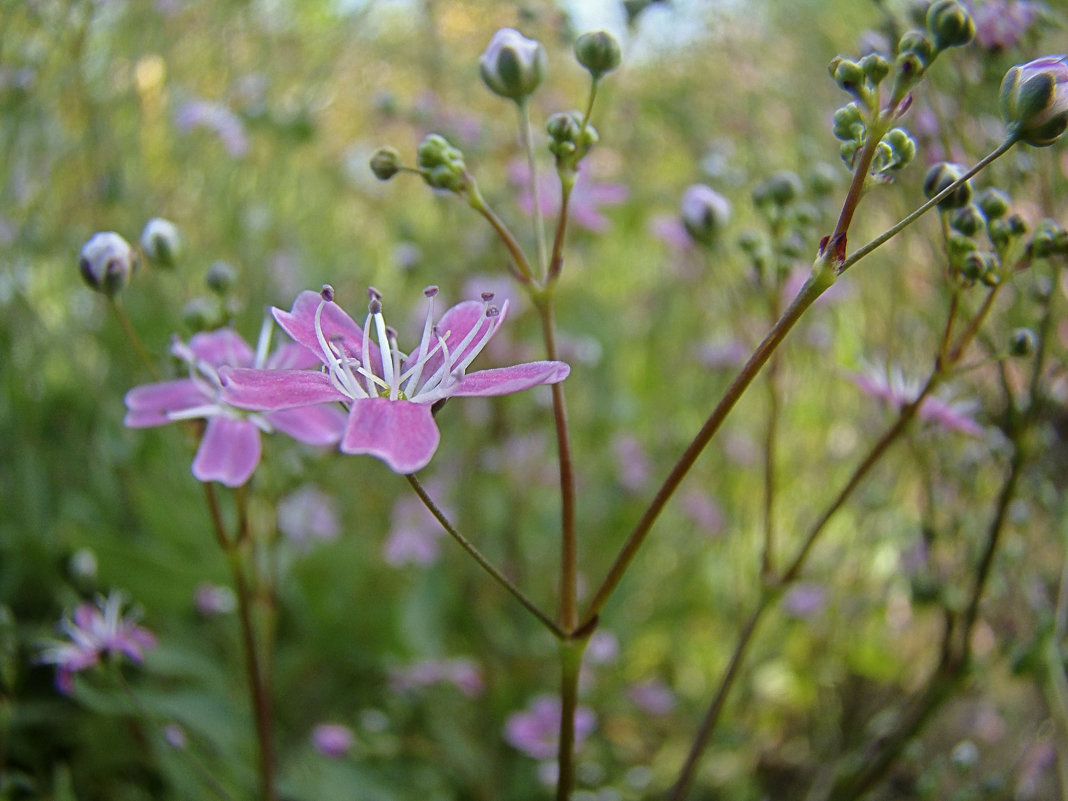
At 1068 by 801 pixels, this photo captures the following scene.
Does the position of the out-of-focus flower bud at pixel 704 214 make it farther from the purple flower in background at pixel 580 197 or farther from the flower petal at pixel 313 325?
the purple flower in background at pixel 580 197

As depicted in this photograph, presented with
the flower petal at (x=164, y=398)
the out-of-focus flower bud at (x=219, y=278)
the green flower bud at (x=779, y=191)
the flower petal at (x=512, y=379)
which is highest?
the green flower bud at (x=779, y=191)

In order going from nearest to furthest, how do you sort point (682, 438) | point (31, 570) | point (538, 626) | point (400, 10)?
point (31, 570), point (538, 626), point (682, 438), point (400, 10)

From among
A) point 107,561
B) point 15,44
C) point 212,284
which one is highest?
point 15,44

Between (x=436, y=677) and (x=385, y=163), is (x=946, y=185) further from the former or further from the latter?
(x=436, y=677)

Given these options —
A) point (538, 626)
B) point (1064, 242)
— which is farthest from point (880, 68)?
point (538, 626)

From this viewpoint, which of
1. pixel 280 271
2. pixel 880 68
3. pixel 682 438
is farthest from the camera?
pixel 280 271

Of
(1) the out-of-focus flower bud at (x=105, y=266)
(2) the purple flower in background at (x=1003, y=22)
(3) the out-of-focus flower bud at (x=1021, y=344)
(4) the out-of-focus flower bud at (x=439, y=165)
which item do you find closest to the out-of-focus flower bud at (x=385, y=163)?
(4) the out-of-focus flower bud at (x=439, y=165)

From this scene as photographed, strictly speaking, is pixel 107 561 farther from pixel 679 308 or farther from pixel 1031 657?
pixel 679 308
